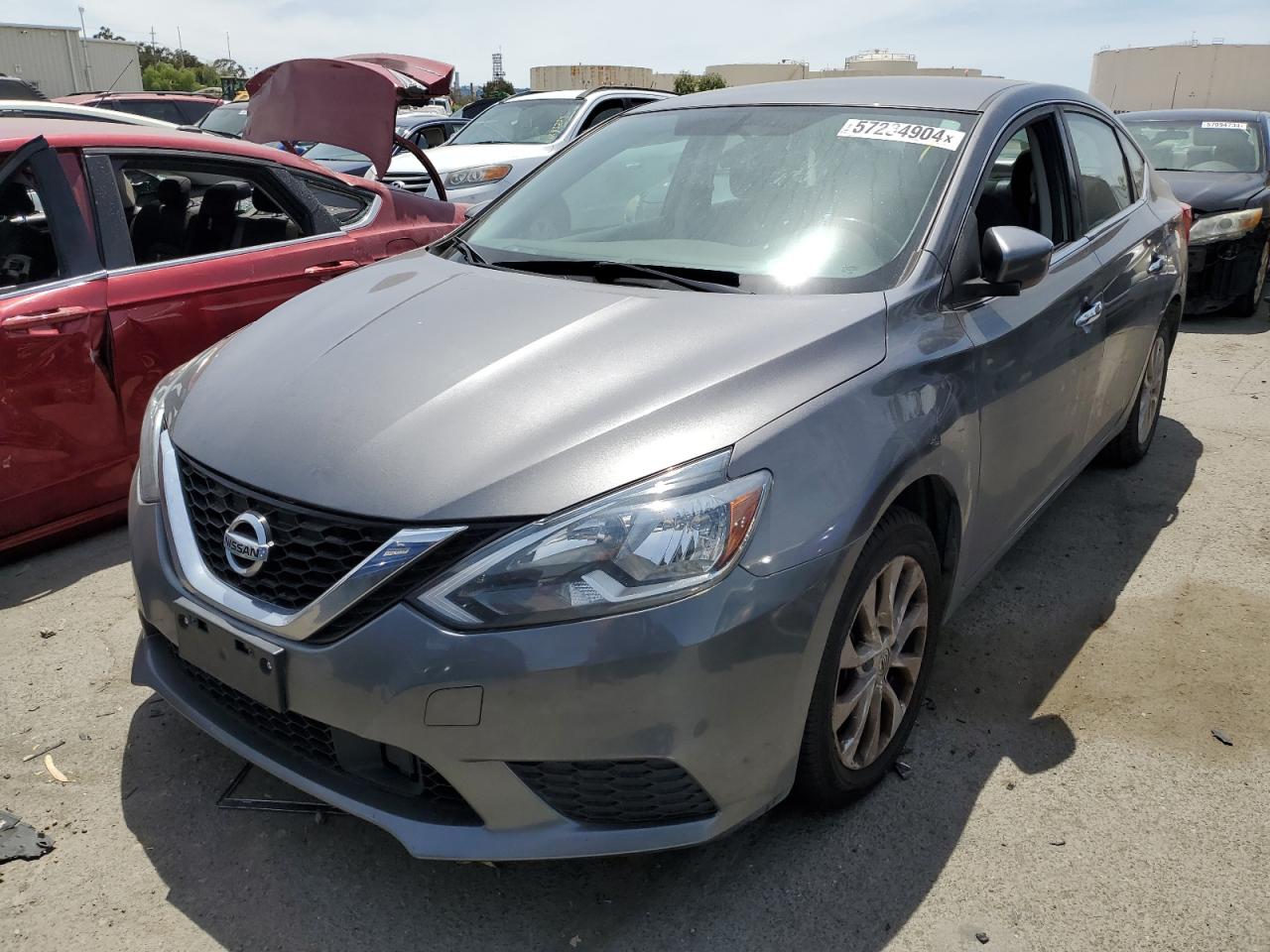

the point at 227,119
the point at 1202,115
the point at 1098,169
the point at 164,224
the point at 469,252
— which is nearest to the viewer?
the point at 469,252

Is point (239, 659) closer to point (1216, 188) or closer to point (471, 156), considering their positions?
point (1216, 188)

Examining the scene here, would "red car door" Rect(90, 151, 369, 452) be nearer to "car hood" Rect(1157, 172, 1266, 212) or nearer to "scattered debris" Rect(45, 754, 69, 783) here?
"scattered debris" Rect(45, 754, 69, 783)

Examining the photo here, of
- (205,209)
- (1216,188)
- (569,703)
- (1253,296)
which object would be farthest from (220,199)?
(1253,296)

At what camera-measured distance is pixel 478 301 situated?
8.93 feet

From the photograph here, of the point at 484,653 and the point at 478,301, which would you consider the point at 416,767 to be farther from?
the point at 478,301

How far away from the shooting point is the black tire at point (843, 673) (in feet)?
7.23

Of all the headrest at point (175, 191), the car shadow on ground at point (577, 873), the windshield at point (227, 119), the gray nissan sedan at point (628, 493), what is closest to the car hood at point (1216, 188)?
the gray nissan sedan at point (628, 493)

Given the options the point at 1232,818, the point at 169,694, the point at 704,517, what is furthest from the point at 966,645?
the point at 169,694

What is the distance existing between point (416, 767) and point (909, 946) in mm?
1065

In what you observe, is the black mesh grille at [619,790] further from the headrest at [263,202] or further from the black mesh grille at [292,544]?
the headrest at [263,202]

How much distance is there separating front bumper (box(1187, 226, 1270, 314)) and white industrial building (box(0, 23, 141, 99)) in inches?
1395

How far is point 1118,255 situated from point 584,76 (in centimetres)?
5875

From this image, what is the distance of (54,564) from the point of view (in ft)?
12.4

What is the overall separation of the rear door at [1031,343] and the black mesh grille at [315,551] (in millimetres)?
1488
